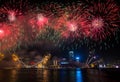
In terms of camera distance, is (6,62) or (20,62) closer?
(6,62)

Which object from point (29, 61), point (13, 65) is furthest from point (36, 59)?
point (13, 65)

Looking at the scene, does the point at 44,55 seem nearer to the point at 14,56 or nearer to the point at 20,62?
the point at 20,62

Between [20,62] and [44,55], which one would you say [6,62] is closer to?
[20,62]

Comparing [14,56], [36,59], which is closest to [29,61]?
[36,59]

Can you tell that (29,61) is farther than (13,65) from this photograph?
Yes

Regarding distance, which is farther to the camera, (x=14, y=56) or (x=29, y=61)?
(x=29, y=61)

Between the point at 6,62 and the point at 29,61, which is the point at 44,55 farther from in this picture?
the point at 6,62

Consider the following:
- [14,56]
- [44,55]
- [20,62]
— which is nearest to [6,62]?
[14,56]
